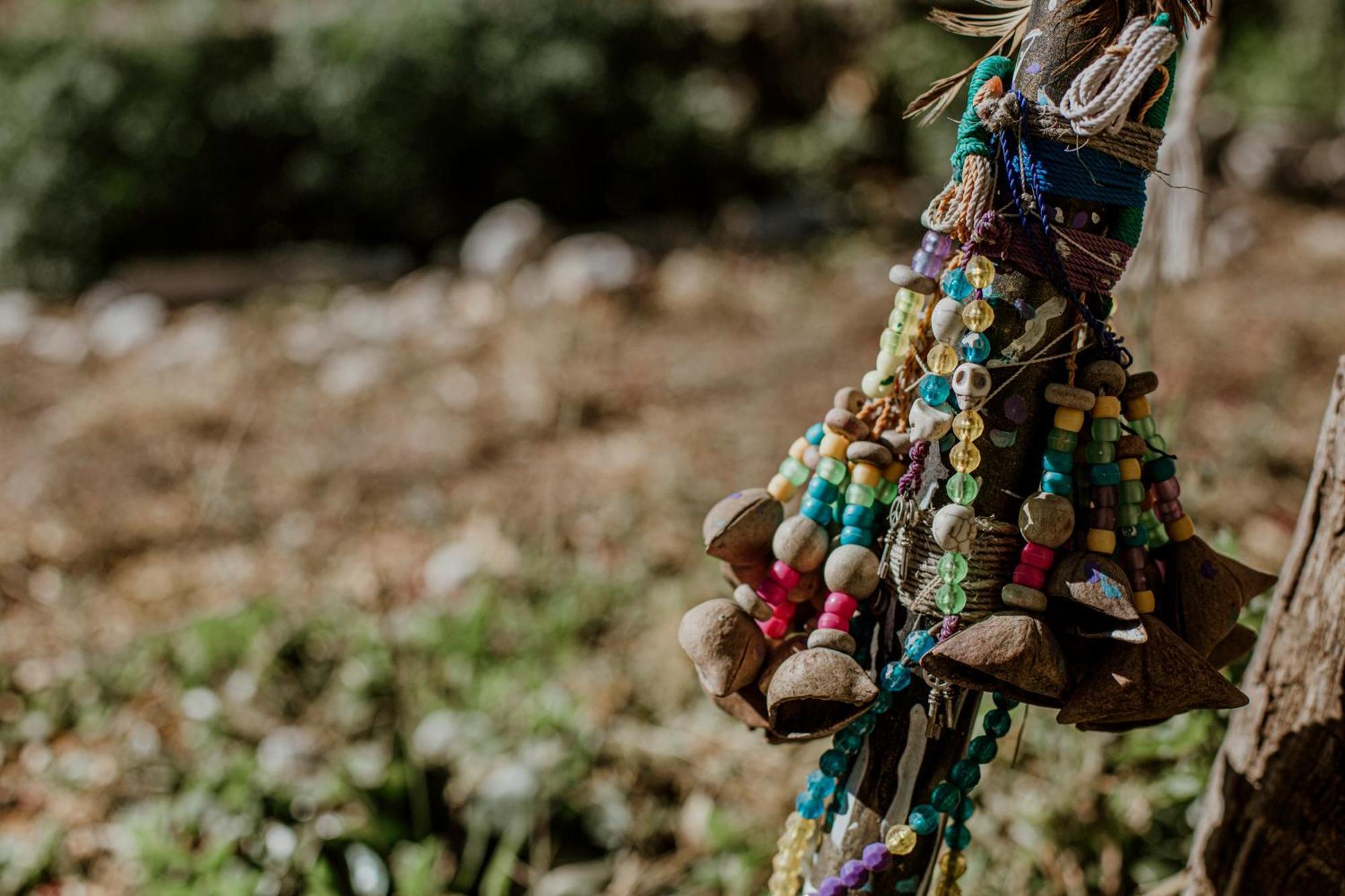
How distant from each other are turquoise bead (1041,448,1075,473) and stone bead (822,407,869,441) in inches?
7.0

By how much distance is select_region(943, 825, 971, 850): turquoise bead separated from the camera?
46.8 inches

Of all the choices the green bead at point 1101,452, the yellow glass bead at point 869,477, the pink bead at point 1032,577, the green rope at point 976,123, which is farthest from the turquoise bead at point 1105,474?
the green rope at point 976,123

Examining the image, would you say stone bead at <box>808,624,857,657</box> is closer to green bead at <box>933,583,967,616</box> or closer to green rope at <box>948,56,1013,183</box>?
green bead at <box>933,583,967,616</box>

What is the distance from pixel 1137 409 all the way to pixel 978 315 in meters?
0.24

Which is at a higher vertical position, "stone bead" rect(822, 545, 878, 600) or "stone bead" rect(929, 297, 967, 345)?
"stone bead" rect(929, 297, 967, 345)

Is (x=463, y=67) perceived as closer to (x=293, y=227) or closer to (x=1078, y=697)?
(x=293, y=227)

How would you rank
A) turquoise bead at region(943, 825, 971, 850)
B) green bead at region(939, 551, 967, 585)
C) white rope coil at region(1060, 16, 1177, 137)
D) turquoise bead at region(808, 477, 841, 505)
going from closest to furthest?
white rope coil at region(1060, 16, 1177, 137)
green bead at region(939, 551, 967, 585)
turquoise bead at region(808, 477, 841, 505)
turquoise bead at region(943, 825, 971, 850)

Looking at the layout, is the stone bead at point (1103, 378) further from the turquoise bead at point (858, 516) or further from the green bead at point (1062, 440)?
the turquoise bead at point (858, 516)

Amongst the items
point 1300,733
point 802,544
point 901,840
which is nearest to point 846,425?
point 802,544

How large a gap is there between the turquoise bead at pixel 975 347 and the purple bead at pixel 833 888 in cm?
60

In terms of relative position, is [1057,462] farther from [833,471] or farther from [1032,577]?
[833,471]

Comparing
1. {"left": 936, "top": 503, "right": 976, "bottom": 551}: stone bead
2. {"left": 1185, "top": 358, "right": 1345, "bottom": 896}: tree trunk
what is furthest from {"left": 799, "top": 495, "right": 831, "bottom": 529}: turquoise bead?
{"left": 1185, "top": 358, "right": 1345, "bottom": 896}: tree trunk

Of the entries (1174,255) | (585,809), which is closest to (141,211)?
(585,809)

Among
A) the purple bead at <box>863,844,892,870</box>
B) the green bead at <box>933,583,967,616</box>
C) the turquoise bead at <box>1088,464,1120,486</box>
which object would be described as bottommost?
the purple bead at <box>863,844,892,870</box>
